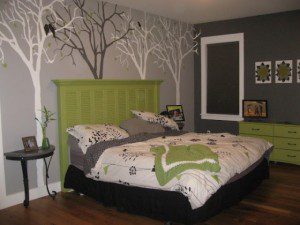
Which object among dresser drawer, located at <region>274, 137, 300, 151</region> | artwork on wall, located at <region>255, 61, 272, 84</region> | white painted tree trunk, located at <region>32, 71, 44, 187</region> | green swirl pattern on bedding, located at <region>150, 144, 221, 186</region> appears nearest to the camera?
green swirl pattern on bedding, located at <region>150, 144, 221, 186</region>

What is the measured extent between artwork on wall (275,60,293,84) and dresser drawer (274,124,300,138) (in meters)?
0.82

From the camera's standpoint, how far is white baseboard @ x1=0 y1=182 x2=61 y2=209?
3671 millimetres

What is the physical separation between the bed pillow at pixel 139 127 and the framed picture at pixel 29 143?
4.08ft

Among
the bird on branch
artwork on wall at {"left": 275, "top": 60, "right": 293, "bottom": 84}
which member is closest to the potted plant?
the bird on branch

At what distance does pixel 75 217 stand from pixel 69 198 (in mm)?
610

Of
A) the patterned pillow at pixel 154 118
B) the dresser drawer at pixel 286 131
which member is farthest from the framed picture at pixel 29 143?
the dresser drawer at pixel 286 131

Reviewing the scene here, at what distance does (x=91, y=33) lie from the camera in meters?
4.55

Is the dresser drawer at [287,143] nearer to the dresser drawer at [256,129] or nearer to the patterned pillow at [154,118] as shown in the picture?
the dresser drawer at [256,129]

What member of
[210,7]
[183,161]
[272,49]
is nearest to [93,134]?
[183,161]

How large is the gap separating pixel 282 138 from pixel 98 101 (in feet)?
10.0

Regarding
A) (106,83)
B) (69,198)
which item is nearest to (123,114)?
(106,83)

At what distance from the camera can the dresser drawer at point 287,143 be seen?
5.18 meters

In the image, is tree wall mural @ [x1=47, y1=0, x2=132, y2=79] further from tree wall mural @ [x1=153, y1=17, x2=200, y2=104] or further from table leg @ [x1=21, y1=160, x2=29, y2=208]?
table leg @ [x1=21, y1=160, x2=29, y2=208]

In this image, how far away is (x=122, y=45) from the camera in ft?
16.5
